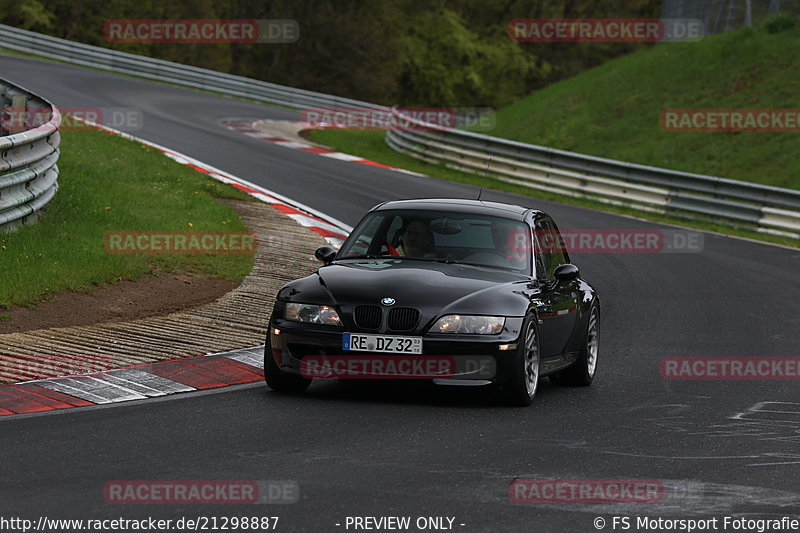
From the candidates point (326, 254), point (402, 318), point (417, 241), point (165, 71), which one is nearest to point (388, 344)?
point (402, 318)

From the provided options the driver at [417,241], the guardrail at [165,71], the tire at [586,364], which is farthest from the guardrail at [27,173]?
the guardrail at [165,71]

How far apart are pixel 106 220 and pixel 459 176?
14.8 meters

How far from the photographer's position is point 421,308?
862cm

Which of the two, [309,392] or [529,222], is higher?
[529,222]

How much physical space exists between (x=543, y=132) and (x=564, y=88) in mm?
4158

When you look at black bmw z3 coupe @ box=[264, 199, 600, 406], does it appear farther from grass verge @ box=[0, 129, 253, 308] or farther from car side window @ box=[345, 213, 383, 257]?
grass verge @ box=[0, 129, 253, 308]

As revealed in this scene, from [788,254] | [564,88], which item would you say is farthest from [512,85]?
[788,254]

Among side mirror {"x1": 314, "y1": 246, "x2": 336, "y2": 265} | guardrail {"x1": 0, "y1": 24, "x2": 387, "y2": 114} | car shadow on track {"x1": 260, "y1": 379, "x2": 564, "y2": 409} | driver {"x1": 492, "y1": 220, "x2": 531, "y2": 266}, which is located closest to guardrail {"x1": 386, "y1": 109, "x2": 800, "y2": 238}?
guardrail {"x1": 0, "y1": 24, "x2": 387, "y2": 114}

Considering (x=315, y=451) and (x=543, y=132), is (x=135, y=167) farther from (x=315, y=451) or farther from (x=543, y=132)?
(x=543, y=132)

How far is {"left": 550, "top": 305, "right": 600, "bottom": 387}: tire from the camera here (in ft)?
34.2

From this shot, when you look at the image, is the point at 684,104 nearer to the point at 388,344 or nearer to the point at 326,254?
the point at 326,254

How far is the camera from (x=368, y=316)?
Answer: 339 inches

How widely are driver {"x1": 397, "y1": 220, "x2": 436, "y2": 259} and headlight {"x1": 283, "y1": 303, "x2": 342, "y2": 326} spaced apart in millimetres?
1324

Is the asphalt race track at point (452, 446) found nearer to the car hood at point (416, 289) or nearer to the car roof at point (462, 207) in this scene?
the car hood at point (416, 289)
